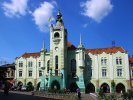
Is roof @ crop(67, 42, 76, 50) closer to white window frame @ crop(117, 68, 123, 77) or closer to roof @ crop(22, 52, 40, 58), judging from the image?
roof @ crop(22, 52, 40, 58)

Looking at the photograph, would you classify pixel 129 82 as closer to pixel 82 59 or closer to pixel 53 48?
pixel 82 59

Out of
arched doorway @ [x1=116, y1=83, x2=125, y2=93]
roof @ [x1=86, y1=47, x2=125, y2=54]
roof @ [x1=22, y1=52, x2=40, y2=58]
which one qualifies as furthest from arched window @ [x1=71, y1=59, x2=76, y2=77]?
roof @ [x1=22, y1=52, x2=40, y2=58]

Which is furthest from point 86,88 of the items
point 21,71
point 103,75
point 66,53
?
point 21,71

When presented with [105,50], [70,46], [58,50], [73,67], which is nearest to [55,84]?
[73,67]

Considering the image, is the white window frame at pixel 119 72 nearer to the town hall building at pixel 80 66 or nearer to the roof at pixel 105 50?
the town hall building at pixel 80 66

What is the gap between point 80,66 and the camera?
67.8 metres

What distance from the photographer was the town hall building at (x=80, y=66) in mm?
67188

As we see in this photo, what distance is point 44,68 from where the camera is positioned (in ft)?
237

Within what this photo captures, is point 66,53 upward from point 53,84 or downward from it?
upward

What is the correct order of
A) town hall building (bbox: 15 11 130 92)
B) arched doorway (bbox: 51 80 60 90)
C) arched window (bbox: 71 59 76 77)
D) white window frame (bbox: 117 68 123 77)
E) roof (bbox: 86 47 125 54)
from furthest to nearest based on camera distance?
roof (bbox: 86 47 125 54)
arched window (bbox: 71 59 76 77)
arched doorway (bbox: 51 80 60 90)
town hall building (bbox: 15 11 130 92)
white window frame (bbox: 117 68 123 77)

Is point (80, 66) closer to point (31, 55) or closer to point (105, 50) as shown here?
point (105, 50)

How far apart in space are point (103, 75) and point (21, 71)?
25.4 meters

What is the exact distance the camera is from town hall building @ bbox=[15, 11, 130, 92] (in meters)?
67.2

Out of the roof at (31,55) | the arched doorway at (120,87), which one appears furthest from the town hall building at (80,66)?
the roof at (31,55)
